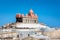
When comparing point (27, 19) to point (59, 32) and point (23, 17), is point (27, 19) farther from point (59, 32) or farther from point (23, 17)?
point (59, 32)

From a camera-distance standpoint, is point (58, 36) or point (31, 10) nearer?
point (58, 36)

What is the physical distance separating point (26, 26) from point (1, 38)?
65.8ft

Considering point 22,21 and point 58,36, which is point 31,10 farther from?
point 58,36

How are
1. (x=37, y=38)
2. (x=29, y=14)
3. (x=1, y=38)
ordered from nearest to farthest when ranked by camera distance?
(x=37, y=38) < (x=1, y=38) < (x=29, y=14)

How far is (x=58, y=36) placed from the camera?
5712 centimetres

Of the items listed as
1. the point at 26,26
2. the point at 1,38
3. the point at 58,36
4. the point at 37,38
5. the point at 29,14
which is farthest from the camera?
the point at 29,14

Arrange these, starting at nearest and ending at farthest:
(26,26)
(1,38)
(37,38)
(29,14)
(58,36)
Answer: (37,38) < (1,38) < (58,36) < (26,26) < (29,14)

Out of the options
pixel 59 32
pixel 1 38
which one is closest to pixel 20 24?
pixel 59 32

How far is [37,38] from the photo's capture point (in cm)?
4934

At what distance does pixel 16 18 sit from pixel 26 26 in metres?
6.83

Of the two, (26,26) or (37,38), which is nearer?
(37,38)

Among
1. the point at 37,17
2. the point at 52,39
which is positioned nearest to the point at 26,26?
the point at 37,17

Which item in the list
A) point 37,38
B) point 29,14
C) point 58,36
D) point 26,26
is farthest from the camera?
point 29,14

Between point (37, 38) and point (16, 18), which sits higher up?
point (16, 18)
